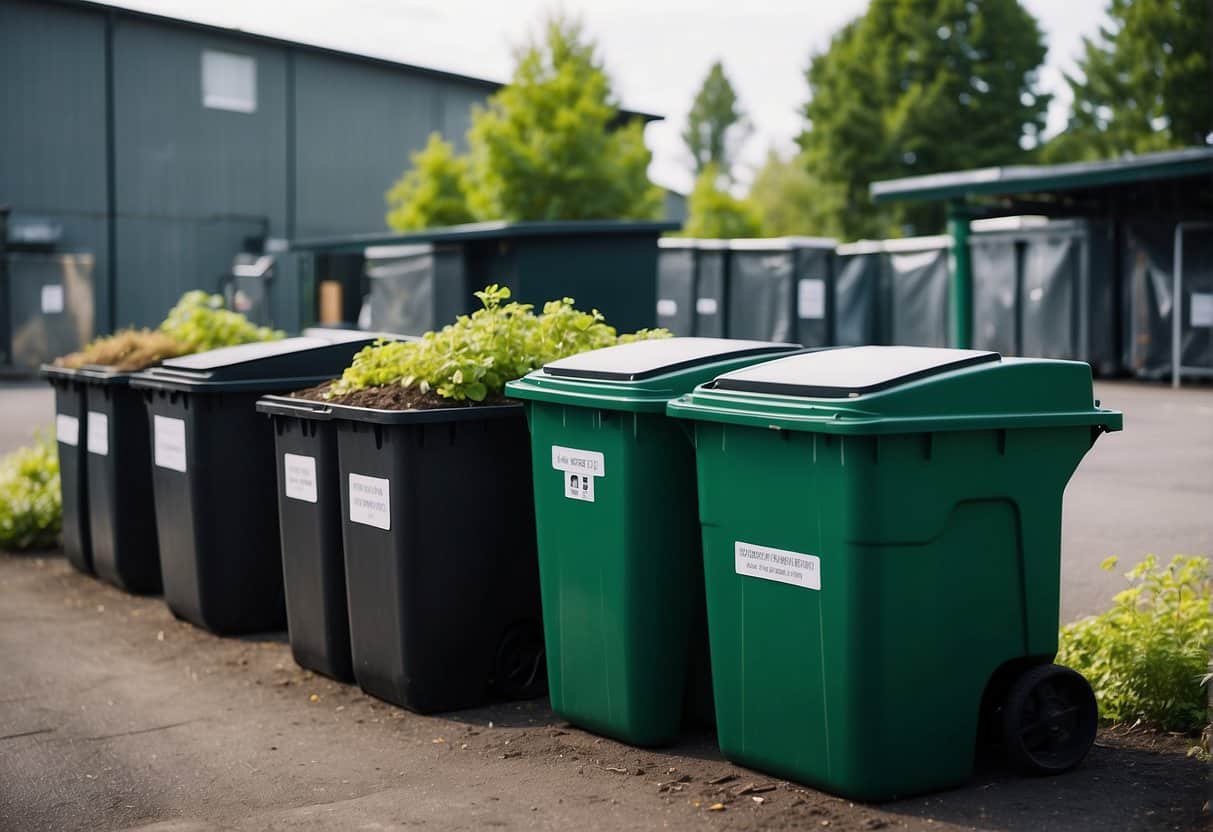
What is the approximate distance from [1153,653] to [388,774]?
254 cm

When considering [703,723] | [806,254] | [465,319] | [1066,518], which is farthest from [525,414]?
[806,254]

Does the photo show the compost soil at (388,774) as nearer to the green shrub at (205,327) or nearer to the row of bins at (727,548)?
the row of bins at (727,548)

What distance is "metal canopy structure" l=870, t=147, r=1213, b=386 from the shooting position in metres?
17.0

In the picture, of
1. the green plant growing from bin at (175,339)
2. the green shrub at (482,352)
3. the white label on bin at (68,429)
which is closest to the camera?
the green shrub at (482,352)

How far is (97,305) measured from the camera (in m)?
30.7

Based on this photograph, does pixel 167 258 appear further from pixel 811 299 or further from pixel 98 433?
pixel 98 433

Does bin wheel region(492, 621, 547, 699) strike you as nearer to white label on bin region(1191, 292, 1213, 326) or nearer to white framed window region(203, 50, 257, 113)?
white label on bin region(1191, 292, 1213, 326)

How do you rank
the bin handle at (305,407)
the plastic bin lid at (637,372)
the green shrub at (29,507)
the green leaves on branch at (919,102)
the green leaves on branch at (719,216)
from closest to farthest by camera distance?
the plastic bin lid at (637,372) < the bin handle at (305,407) < the green shrub at (29,507) < the green leaves on branch at (719,216) < the green leaves on branch at (919,102)

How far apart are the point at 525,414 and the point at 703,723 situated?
1232 mm

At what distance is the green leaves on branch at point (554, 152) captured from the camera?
28.5 meters

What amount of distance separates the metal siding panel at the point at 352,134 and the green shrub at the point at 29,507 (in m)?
25.4

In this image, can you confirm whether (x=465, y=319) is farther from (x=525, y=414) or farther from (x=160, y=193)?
(x=160, y=193)

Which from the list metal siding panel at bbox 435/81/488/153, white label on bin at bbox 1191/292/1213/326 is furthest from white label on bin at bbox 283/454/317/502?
metal siding panel at bbox 435/81/488/153

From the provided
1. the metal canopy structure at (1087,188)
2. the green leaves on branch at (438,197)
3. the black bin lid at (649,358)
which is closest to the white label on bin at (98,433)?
the black bin lid at (649,358)
